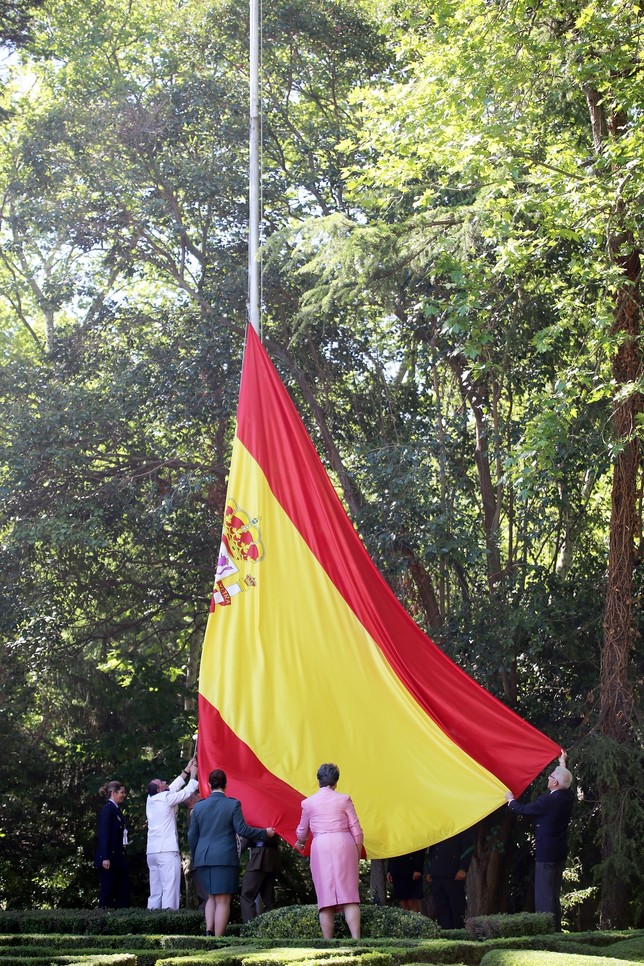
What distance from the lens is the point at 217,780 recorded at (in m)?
9.09

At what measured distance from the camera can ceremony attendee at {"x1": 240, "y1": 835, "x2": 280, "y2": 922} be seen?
10148mm

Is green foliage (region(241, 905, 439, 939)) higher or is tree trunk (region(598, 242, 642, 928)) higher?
tree trunk (region(598, 242, 642, 928))

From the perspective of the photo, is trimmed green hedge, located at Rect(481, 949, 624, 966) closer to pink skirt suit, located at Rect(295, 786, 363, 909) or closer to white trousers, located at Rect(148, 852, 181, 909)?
pink skirt suit, located at Rect(295, 786, 363, 909)

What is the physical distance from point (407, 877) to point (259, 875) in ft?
5.91

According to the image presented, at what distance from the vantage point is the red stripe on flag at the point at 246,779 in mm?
9461

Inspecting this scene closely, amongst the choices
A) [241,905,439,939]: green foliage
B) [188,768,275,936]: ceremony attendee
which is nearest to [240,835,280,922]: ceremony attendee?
[188,768,275,936]: ceremony attendee

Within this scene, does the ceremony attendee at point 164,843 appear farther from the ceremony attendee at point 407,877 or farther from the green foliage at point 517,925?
the green foliage at point 517,925

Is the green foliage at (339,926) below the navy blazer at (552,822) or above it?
below

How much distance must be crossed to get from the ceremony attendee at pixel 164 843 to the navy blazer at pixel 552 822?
3227mm

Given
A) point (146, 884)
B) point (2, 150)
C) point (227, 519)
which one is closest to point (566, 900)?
point (146, 884)

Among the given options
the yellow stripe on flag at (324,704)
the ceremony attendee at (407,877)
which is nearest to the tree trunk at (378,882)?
the ceremony attendee at (407,877)

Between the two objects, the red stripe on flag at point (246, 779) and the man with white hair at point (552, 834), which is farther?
the man with white hair at point (552, 834)

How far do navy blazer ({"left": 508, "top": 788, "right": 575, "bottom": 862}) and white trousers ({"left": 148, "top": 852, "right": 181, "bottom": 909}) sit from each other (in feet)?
11.3

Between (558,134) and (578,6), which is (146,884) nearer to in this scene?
(558,134)
